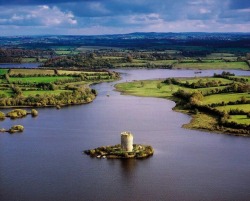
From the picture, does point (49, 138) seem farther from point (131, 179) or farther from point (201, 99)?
point (201, 99)

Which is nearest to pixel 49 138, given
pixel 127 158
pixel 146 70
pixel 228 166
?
pixel 127 158

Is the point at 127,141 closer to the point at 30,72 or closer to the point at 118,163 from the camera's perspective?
the point at 118,163

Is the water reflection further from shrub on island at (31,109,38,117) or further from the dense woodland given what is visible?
shrub on island at (31,109,38,117)

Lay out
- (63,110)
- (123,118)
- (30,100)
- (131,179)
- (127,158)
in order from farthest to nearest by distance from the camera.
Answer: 1. (30,100)
2. (63,110)
3. (123,118)
4. (127,158)
5. (131,179)

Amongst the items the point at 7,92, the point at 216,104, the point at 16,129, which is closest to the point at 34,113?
the point at 16,129

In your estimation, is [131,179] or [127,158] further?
[127,158]

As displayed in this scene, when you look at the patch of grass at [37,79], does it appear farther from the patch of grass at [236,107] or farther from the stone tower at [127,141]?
the stone tower at [127,141]

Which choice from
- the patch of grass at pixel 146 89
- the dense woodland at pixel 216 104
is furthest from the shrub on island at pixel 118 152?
the patch of grass at pixel 146 89
